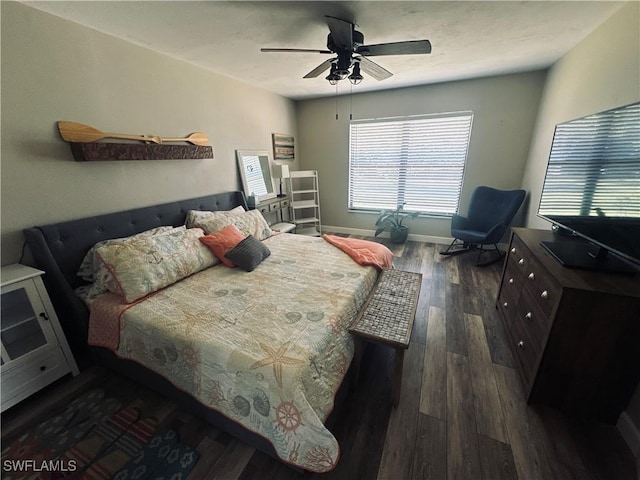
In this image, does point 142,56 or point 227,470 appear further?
point 142,56

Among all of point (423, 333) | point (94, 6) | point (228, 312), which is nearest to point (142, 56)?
point (94, 6)

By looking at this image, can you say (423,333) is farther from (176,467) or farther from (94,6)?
(94,6)

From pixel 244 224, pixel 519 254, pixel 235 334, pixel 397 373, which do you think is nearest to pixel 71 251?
pixel 244 224

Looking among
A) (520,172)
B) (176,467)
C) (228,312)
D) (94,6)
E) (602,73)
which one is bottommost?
(176,467)

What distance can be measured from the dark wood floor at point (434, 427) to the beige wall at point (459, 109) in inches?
99.8

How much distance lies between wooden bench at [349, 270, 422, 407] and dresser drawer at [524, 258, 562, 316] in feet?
2.29

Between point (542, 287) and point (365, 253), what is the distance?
4.01 feet

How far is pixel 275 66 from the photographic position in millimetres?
2678

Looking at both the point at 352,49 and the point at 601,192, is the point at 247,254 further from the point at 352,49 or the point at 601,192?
the point at 601,192

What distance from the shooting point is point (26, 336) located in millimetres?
1569

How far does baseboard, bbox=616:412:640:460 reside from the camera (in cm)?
123

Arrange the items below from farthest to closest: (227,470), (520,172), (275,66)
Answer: (520,172), (275,66), (227,470)

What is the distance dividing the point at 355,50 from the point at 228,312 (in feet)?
6.83

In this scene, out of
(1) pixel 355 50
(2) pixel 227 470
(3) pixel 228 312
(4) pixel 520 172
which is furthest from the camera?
(4) pixel 520 172
